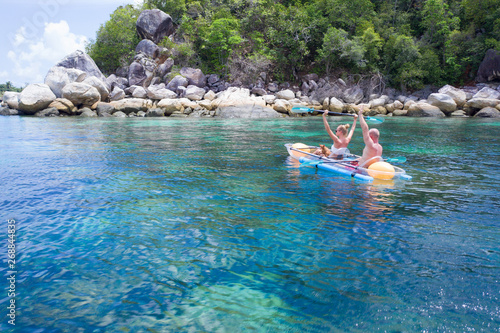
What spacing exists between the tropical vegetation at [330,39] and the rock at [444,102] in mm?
4565

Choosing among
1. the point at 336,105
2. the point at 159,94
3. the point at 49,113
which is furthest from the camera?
the point at 159,94

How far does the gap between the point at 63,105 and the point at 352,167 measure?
2333cm

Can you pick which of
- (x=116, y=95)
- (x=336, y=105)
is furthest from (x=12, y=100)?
(x=336, y=105)

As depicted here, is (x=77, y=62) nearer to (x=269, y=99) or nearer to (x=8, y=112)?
(x=8, y=112)

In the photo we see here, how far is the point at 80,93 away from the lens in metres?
24.0

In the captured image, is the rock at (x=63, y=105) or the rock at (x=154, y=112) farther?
the rock at (x=154, y=112)

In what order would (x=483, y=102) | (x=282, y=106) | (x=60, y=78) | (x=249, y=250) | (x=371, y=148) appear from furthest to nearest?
(x=282, y=106) → (x=60, y=78) → (x=483, y=102) → (x=371, y=148) → (x=249, y=250)

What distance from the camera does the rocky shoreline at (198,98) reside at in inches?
951

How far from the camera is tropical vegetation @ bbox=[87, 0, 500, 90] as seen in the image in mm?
30484

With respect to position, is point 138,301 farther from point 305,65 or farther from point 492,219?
point 305,65

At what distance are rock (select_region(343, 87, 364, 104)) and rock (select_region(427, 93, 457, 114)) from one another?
6.24m

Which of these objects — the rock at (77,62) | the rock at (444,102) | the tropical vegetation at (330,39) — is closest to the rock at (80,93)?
the rock at (77,62)

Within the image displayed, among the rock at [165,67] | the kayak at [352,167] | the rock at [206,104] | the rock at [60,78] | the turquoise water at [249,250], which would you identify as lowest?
the turquoise water at [249,250]

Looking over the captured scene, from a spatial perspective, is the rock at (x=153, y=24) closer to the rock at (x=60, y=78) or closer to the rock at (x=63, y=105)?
the rock at (x=60, y=78)
